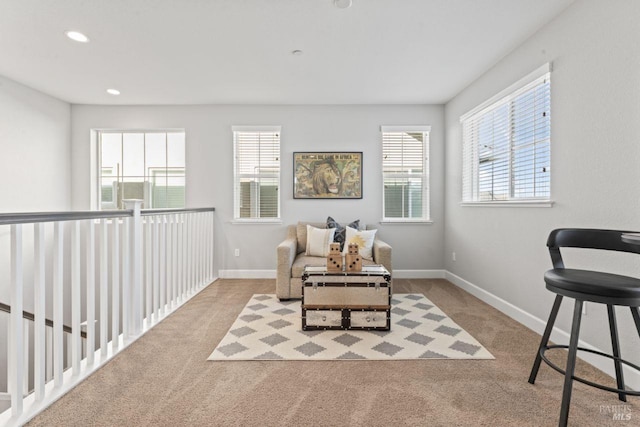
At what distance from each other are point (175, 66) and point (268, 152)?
1584 mm

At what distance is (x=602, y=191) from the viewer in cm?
193

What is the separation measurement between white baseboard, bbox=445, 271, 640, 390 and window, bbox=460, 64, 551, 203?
0.99 m

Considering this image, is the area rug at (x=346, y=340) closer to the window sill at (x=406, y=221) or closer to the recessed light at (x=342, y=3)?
the window sill at (x=406, y=221)

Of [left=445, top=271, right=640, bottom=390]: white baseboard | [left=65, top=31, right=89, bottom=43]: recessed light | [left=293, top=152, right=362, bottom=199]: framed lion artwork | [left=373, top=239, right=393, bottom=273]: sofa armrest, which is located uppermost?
[left=65, top=31, right=89, bottom=43]: recessed light

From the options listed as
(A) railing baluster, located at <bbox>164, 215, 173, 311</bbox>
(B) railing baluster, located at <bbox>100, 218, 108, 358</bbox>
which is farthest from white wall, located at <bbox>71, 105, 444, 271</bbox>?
(B) railing baluster, located at <bbox>100, 218, 108, 358</bbox>

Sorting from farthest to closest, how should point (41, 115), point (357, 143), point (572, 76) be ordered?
point (357, 143), point (41, 115), point (572, 76)

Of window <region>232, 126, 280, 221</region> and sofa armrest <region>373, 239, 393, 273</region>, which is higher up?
window <region>232, 126, 280, 221</region>

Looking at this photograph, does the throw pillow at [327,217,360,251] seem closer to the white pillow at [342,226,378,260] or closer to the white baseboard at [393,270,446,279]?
the white pillow at [342,226,378,260]

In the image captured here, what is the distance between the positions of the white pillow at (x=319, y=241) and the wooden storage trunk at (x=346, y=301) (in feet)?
3.71

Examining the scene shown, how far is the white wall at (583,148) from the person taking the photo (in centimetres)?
178

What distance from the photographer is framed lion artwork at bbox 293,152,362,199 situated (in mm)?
4316

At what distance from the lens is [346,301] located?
251cm

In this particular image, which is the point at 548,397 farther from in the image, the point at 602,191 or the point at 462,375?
the point at 602,191

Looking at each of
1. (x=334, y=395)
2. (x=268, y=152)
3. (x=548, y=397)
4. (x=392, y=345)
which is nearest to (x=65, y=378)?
(x=334, y=395)
